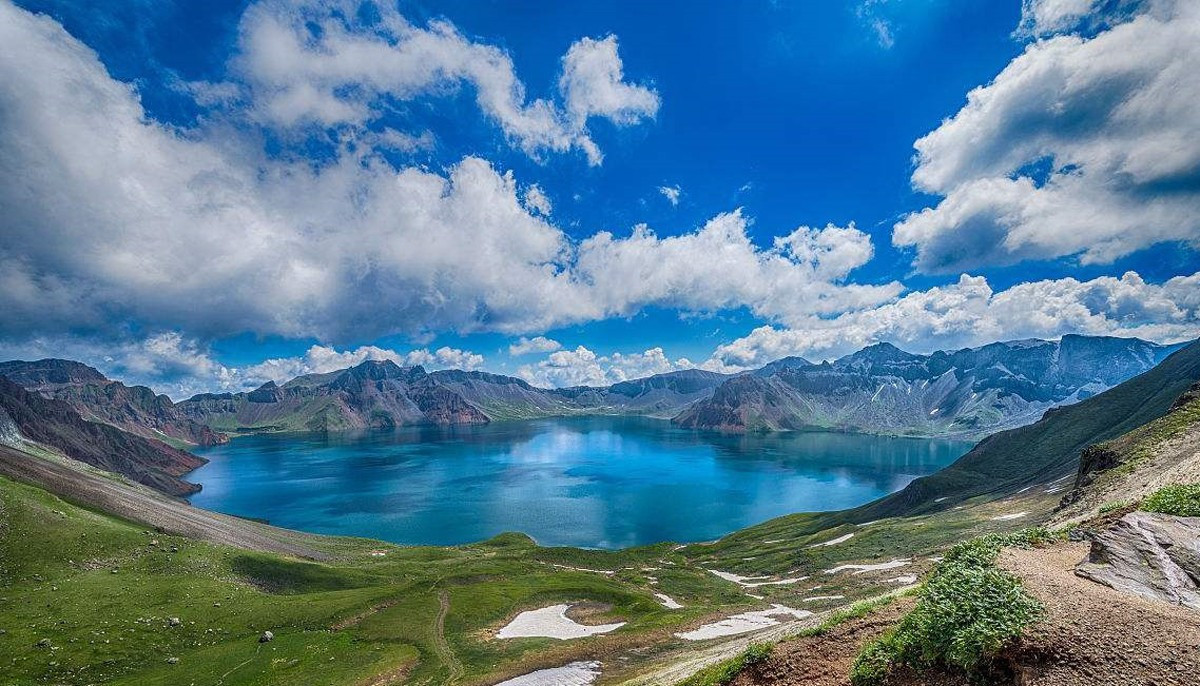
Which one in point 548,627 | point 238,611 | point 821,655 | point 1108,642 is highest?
point 1108,642

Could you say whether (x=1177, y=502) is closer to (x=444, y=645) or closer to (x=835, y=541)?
(x=444, y=645)

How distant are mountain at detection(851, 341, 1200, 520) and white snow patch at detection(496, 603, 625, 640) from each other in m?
Result: 109

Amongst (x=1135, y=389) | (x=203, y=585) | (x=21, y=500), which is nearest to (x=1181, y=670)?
(x=203, y=585)

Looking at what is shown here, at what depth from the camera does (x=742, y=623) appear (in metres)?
48.6

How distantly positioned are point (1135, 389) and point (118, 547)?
261561 millimetres

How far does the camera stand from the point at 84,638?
43469 millimetres

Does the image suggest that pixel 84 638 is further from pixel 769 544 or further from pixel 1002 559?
pixel 769 544

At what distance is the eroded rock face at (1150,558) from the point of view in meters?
13.8

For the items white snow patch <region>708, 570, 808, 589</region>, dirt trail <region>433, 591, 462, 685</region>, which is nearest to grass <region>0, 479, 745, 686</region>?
dirt trail <region>433, 591, 462, 685</region>

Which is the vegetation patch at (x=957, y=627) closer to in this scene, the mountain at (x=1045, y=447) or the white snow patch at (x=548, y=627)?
the white snow patch at (x=548, y=627)

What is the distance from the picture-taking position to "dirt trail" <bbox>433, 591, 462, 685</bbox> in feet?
131

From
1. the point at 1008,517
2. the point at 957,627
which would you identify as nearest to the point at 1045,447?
the point at 1008,517

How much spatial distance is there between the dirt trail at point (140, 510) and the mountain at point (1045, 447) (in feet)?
464

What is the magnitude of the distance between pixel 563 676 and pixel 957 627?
2993cm
